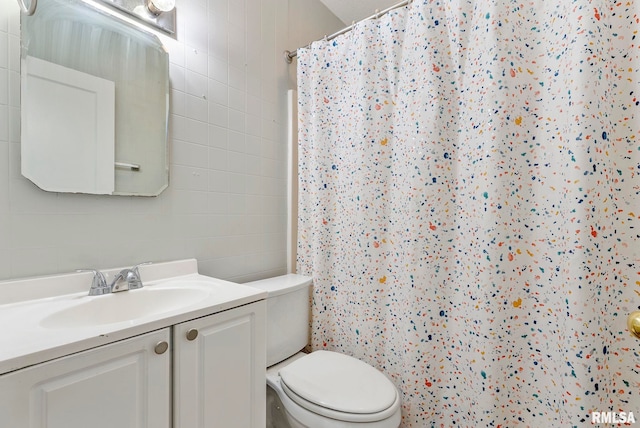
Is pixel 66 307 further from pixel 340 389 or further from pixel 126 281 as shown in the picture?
pixel 340 389

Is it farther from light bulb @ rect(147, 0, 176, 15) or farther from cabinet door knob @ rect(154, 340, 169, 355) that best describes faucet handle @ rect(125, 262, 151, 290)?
light bulb @ rect(147, 0, 176, 15)

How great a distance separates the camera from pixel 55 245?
94 centimetres

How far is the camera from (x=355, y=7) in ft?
6.38

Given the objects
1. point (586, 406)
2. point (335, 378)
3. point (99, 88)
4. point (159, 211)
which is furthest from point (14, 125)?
point (586, 406)

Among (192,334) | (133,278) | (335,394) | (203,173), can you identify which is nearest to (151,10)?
(203,173)

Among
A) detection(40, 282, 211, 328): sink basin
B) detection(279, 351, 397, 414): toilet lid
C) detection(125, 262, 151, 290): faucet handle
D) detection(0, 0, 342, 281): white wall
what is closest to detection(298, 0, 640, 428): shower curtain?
detection(279, 351, 397, 414): toilet lid

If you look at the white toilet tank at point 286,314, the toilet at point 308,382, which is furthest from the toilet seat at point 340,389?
the white toilet tank at point 286,314

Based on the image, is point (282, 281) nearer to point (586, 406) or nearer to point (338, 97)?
point (338, 97)

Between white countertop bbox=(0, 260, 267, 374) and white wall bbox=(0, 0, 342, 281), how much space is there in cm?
6

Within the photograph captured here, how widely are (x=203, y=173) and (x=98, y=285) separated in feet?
1.91

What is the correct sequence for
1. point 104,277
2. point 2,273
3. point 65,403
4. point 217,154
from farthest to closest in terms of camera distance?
point 217,154 → point 104,277 → point 2,273 → point 65,403

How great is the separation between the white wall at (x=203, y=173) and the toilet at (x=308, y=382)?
242 millimetres

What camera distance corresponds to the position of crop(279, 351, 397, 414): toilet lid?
1037 mm

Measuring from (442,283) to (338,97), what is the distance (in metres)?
1.05
